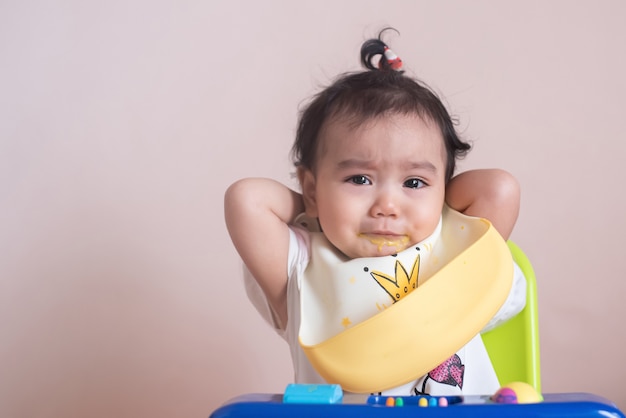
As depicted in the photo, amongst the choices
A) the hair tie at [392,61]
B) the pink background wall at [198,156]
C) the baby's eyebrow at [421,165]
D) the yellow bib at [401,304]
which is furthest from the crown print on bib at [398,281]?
the pink background wall at [198,156]

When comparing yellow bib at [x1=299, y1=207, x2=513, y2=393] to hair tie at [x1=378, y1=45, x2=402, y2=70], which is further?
hair tie at [x1=378, y1=45, x2=402, y2=70]

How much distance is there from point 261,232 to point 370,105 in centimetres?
19

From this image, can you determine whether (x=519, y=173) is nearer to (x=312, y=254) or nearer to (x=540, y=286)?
(x=540, y=286)

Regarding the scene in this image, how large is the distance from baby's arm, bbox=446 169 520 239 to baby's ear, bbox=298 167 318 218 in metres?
0.18

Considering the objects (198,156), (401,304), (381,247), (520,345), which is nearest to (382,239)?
(381,247)

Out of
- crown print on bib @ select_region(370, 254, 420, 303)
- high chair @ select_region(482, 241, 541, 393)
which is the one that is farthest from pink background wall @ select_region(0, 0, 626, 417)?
crown print on bib @ select_region(370, 254, 420, 303)

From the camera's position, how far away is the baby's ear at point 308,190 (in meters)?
0.92

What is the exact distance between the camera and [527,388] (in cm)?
60

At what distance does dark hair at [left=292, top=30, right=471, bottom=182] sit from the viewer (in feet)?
2.85

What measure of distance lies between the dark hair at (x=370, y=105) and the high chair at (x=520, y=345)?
0.63 ft

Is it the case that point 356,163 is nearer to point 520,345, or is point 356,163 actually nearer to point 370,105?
point 370,105

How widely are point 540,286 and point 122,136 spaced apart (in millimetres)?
855

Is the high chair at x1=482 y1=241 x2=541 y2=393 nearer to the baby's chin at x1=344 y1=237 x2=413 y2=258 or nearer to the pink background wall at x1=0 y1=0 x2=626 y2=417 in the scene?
the baby's chin at x1=344 y1=237 x2=413 y2=258

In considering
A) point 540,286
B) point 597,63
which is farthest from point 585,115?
point 540,286
